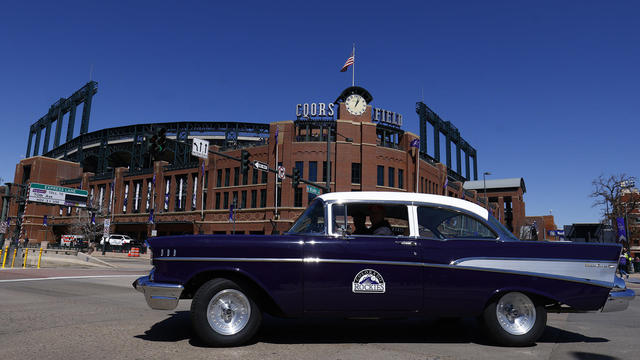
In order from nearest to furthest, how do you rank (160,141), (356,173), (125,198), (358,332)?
(358,332) < (160,141) < (356,173) < (125,198)

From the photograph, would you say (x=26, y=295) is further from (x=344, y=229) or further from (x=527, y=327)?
(x=527, y=327)

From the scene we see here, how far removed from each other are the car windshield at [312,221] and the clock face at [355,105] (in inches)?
1612

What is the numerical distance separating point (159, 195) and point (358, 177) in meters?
29.8

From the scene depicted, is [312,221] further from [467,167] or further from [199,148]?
[467,167]

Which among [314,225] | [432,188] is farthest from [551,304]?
[432,188]

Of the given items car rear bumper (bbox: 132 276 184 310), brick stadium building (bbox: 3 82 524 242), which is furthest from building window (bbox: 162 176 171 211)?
car rear bumper (bbox: 132 276 184 310)

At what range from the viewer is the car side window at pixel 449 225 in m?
5.15

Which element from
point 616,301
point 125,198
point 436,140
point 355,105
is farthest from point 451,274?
point 436,140

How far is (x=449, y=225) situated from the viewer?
527 centimetres

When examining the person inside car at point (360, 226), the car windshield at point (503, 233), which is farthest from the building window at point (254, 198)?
the car windshield at point (503, 233)

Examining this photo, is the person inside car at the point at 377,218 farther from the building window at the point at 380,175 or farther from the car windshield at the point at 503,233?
the building window at the point at 380,175

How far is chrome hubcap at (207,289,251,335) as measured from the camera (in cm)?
473

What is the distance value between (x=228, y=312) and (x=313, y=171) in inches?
1504

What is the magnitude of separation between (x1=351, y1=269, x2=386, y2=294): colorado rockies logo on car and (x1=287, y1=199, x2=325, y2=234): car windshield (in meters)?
0.71
